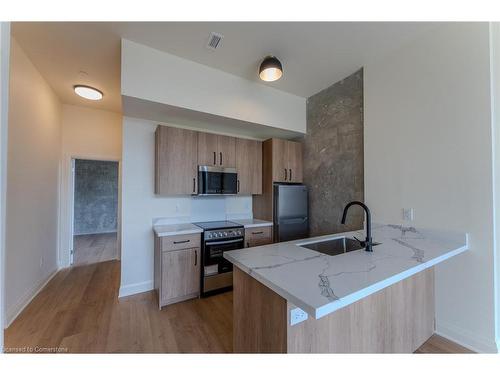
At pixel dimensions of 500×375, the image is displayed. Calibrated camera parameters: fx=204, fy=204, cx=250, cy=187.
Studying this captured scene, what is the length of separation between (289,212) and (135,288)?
2382 millimetres

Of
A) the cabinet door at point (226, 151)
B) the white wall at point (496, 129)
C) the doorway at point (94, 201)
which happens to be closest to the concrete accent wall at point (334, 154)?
the white wall at point (496, 129)

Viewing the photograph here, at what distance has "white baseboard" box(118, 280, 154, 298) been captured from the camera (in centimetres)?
262

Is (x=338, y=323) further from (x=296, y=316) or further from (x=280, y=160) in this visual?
(x=280, y=160)

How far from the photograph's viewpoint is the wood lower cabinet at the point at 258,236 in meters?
2.91

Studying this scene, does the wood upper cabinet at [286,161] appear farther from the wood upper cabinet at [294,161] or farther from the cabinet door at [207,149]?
the cabinet door at [207,149]

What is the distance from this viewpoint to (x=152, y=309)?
2338mm

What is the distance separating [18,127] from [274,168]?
10.0 feet

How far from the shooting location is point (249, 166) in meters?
3.21

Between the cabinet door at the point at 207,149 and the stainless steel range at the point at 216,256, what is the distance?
92 cm

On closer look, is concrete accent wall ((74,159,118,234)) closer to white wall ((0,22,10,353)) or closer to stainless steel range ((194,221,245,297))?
stainless steel range ((194,221,245,297))

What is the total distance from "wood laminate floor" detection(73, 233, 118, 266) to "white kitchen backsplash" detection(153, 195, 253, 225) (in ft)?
7.37

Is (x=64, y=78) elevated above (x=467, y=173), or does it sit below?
above

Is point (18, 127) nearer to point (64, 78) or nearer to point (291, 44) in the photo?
point (64, 78)
